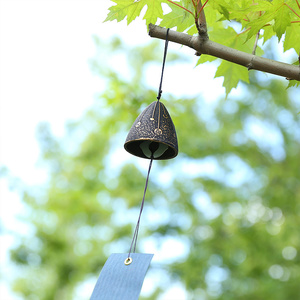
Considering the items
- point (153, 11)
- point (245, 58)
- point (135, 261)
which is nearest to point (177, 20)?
point (153, 11)

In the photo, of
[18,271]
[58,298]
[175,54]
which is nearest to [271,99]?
[175,54]

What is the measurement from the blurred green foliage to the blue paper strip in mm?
5037

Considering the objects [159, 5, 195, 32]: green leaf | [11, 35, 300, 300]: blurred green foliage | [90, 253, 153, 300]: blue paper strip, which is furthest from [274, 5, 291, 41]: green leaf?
[11, 35, 300, 300]: blurred green foliage

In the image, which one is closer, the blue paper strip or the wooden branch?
the blue paper strip

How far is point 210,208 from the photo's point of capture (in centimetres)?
780

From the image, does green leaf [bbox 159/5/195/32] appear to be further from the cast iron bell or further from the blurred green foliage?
the blurred green foliage

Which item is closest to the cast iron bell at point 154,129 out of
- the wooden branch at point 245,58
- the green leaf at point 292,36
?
the wooden branch at point 245,58

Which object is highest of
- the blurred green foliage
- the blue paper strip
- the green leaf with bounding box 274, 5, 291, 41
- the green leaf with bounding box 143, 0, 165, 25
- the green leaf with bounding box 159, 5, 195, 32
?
the blurred green foliage

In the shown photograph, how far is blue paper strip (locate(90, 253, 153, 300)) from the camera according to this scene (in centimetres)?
126

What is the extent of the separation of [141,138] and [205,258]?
609cm

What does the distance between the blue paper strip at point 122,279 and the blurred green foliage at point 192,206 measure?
16.5ft

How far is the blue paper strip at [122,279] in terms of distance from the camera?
1.26m

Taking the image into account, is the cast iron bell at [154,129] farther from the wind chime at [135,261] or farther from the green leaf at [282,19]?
the green leaf at [282,19]

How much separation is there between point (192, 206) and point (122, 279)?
652 centimetres
